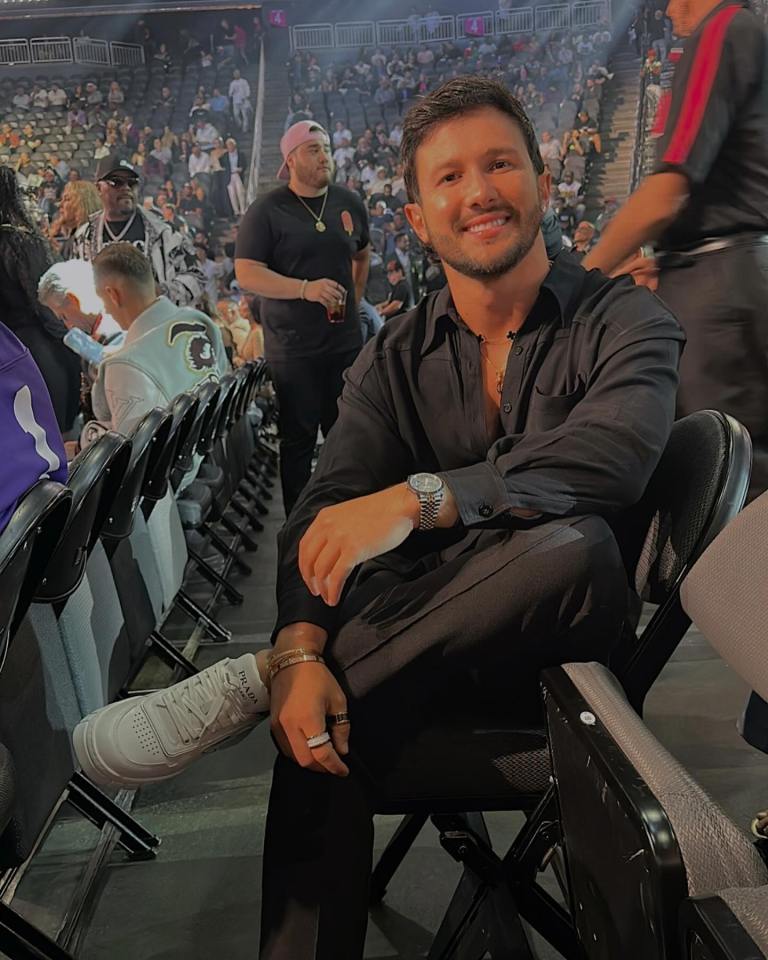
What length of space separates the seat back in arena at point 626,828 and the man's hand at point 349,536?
1.03 feet

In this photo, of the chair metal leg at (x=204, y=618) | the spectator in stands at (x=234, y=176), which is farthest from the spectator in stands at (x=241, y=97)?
the chair metal leg at (x=204, y=618)

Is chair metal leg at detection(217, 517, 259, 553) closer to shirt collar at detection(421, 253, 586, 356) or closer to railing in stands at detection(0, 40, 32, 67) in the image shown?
shirt collar at detection(421, 253, 586, 356)

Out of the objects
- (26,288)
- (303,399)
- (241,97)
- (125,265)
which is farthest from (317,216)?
(241,97)

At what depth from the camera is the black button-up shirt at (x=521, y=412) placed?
1.15 metres

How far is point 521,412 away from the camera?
1.39m

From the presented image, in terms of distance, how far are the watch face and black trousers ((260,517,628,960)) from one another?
0.30ft

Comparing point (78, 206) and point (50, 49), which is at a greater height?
point (50, 49)

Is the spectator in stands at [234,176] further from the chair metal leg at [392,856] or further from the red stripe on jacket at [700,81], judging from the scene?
the chair metal leg at [392,856]

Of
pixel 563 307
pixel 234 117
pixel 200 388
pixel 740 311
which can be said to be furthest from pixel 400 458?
pixel 234 117

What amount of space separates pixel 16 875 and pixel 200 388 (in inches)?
67.5

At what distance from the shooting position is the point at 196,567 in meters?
3.66

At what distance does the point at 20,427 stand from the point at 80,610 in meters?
0.35

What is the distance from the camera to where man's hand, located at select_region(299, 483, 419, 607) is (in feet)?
3.68

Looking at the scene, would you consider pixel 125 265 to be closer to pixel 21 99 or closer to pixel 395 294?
pixel 395 294
